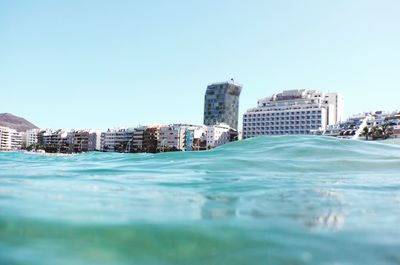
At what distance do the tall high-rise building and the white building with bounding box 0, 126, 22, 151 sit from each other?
8388cm

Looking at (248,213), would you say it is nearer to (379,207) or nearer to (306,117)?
(379,207)

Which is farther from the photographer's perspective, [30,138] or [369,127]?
[30,138]

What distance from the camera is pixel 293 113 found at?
333ft

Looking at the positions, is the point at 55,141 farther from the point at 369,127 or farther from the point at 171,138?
the point at 369,127

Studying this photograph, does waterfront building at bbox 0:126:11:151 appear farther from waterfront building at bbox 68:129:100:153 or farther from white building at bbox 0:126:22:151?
waterfront building at bbox 68:129:100:153

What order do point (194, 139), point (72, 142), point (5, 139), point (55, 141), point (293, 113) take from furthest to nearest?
point (5, 139) < point (55, 141) < point (72, 142) < point (194, 139) < point (293, 113)

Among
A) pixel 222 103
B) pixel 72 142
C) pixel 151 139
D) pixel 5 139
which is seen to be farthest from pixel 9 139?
pixel 222 103

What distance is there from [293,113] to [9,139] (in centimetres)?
12157

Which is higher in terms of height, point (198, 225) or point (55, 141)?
point (198, 225)

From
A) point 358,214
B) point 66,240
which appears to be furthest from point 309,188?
Answer: point 66,240

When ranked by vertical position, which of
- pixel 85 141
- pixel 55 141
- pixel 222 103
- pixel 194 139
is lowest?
pixel 55 141

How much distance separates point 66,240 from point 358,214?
257 centimetres

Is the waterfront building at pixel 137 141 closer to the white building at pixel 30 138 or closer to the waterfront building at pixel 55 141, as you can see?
the waterfront building at pixel 55 141

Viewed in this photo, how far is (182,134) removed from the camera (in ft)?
365
